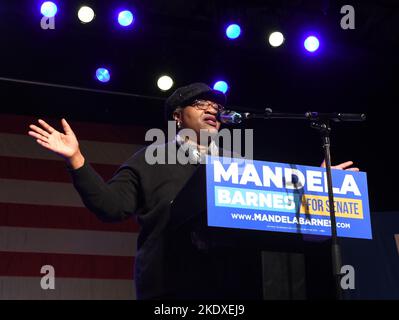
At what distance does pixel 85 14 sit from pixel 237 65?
117 cm

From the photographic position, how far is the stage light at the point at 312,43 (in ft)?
15.4

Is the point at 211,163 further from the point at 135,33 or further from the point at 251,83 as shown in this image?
the point at 251,83

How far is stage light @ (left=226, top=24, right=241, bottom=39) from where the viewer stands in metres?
4.57

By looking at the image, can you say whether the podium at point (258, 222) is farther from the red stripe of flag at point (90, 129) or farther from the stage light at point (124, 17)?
the red stripe of flag at point (90, 129)

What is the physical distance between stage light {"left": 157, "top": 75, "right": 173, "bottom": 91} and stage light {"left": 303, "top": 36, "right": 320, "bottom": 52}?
3.41ft

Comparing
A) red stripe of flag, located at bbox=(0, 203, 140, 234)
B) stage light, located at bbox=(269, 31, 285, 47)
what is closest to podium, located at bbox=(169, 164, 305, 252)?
red stripe of flag, located at bbox=(0, 203, 140, 234)

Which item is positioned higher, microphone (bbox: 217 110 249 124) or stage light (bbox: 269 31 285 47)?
stage light (bbox: 269 31 285 47)

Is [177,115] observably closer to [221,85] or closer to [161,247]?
[161,247]

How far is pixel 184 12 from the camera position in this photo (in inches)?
197

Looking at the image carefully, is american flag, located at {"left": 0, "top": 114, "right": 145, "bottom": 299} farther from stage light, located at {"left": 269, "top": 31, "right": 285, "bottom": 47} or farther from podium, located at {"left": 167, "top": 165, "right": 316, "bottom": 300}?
podium, located at {"left": 167, "top": 165, "right": 316, "bottom": 300}

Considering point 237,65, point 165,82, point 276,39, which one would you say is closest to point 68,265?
point 165,82

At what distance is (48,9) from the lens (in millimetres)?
4109

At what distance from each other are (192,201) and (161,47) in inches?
113
